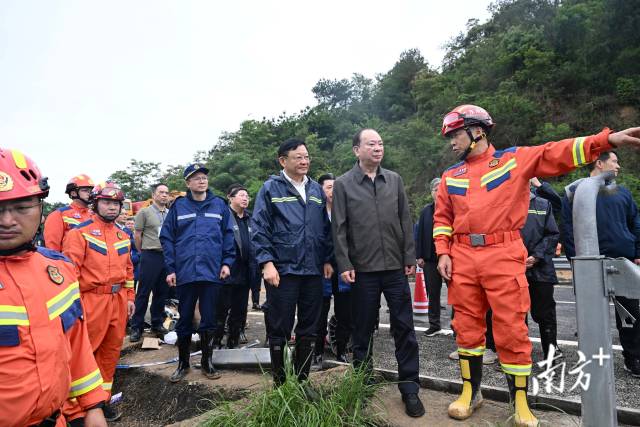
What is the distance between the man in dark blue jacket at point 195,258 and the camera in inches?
190

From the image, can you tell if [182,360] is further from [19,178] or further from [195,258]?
[19,178]

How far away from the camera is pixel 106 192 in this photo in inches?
174

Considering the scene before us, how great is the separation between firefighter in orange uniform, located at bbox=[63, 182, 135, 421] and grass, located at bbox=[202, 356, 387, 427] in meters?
1.45

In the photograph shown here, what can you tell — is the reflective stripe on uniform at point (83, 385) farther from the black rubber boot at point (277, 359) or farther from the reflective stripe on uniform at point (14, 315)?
the black rubber boot at point (277, 359)

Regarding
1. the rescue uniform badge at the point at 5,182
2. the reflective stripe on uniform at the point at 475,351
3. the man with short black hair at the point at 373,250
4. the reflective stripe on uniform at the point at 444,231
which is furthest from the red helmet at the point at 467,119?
the rescue uniform badge at the point at 5,182

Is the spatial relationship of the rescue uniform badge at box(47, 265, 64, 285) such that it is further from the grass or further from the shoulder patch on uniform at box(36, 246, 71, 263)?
the grass

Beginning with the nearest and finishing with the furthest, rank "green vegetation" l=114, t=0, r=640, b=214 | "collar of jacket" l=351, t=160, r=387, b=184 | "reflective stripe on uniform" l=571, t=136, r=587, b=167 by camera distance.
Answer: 1. "reflective stripe on uniform" l=571, t=136, r=587, b=167
2. "collar of jacket" l=351, t=160, r=387, b=184
3. "green vegetation" l=114, t=0, r=640, b=214

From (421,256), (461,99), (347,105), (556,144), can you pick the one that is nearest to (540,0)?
(461,99)

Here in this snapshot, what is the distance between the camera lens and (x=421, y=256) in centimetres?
655

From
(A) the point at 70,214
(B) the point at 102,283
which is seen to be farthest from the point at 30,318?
(A) the point at 70,214

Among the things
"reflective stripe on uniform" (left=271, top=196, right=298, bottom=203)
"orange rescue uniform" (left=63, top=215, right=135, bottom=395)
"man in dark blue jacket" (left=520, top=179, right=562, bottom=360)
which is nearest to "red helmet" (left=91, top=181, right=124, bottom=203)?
"orange rescue uniform" (left=63, top=215, right=135, bottom=395)

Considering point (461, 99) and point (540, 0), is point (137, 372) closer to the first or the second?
point (461, 99)

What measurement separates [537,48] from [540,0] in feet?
30.8

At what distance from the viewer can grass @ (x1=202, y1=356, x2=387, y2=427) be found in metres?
2.97
